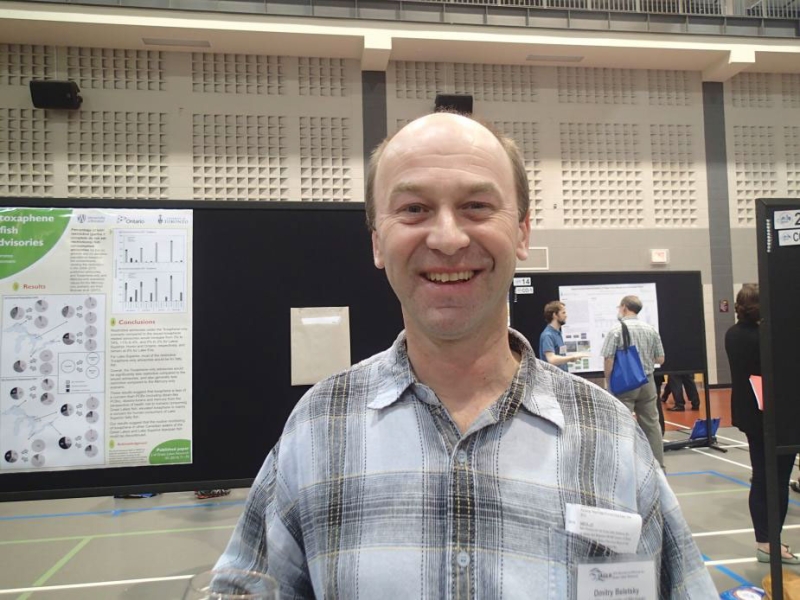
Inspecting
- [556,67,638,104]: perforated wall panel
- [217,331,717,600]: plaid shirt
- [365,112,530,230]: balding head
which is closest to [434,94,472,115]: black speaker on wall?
[556,67,638,104]: perforated wall panel

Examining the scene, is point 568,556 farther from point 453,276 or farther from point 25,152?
point 25,152

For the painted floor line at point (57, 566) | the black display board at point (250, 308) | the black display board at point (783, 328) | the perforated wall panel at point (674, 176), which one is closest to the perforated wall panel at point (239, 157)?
the painted floor line at point (57, 566)

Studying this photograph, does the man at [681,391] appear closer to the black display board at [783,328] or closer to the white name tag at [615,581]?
the black display board at [783,328]

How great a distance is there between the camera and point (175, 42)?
9.35 metres

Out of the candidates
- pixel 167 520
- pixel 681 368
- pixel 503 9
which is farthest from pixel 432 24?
pixel 167 520

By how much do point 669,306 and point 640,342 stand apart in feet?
5.33

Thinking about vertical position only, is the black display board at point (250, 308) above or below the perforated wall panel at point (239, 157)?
below

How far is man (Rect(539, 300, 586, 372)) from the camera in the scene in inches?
247

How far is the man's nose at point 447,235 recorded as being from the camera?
1.16 metres

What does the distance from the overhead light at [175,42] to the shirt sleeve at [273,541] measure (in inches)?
394

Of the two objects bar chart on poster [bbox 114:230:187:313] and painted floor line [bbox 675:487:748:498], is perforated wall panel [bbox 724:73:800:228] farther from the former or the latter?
bar chart on poster [bbox 114:230:187:313]

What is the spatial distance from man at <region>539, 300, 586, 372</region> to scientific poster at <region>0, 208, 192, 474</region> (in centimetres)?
504

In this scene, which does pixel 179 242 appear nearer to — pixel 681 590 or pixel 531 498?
pixel 531 498

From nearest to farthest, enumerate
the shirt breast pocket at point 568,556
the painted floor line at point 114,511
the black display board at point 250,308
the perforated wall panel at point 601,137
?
the shirt breast pocket at point 568,556
the black display board at point 250,308
the painted floor line at point 114,511
the perforated wall panel at point 601,137
